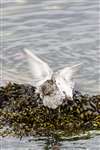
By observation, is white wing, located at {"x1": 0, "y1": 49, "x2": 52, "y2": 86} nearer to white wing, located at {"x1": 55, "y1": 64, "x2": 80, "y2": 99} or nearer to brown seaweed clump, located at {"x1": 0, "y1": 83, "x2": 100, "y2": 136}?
white wing, located at {"x1": 55, "y1": 64, "x2": 80, "y2": 99}

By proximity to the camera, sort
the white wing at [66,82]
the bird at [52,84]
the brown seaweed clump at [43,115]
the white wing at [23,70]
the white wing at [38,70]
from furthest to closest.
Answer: the white wing at [23,70], the white wing at [38,70], the white wing at [66,82], the bird at [52,84], the brown seaweed clump at [43,115]

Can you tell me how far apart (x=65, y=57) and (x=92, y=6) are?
92.2 inches

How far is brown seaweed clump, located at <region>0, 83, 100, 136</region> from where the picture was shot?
5.51m

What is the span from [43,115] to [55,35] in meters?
3.82

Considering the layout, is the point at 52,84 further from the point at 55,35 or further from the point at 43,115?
the point at 55,35

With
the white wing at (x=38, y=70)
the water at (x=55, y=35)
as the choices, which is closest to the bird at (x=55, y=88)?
the white wing at (x=38, y=70)

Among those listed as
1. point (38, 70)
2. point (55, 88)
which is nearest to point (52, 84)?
point (55, 88)

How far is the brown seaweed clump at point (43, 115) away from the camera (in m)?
5.51

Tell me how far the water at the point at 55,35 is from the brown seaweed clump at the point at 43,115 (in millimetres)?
1187

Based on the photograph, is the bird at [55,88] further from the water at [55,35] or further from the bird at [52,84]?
the water at [55,35]

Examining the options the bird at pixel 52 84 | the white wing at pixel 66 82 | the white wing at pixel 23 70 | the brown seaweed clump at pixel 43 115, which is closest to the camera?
the brown seaweed clump at pixel 43 115

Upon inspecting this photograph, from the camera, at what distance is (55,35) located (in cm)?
932

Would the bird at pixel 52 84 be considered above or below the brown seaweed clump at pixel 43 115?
above

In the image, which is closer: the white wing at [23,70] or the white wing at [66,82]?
the white wing at [66,82]
